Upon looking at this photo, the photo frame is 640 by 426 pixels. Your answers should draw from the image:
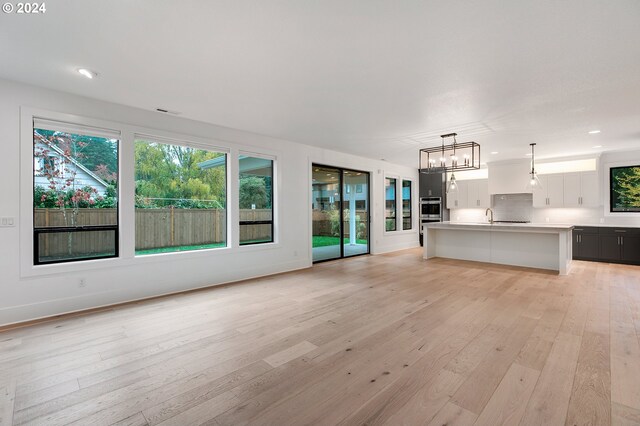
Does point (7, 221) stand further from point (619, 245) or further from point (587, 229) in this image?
point (619, 245)

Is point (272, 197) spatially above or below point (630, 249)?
above

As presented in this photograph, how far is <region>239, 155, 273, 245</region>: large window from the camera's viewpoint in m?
5.45

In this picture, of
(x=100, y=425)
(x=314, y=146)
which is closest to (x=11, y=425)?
(x=100, y=425)

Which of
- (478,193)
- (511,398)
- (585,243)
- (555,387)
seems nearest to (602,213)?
(585,243)

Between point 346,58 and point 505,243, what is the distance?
5.86 meters

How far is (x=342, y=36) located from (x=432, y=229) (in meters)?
6.17

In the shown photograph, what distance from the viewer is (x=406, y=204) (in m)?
9.86

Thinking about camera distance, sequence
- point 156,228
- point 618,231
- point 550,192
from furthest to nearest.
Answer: point 550,192 → point 618,231 → point 156,228

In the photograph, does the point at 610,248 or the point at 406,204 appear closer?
the point at 610,248

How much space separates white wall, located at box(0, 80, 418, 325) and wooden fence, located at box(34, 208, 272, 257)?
194 millimetres

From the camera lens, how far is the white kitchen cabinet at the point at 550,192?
7.50 metres

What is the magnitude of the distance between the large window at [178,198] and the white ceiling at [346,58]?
689 millimetres

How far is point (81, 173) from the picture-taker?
384cm

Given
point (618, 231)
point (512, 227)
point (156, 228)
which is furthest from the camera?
point (618, 231)
